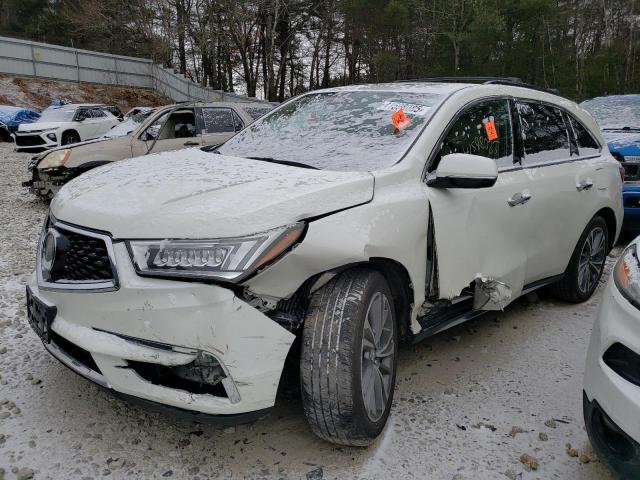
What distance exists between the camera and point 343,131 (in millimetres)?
3084

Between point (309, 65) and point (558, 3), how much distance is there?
43.3 ft

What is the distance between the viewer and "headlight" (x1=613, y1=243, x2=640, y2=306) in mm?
1950

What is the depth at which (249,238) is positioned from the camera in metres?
2.07

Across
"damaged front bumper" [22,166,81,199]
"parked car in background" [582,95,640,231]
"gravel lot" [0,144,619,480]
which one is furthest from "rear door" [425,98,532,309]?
"damaged front bumper" [22,166,81,199]

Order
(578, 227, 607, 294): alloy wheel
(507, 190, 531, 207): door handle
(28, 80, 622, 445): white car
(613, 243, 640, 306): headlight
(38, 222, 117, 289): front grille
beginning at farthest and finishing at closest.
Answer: (578, 227, 607, 294): alloy wheel
(507, 190, 531, 207): door handle
(38, 222, 117, 289): front grille
(28, 80, 622, 445): white car
(613, 243, 640, 306): headlight

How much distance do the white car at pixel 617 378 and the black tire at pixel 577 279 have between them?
2091mm

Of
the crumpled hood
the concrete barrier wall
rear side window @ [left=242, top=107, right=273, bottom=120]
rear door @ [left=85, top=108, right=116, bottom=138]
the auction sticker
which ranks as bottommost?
the crumpled hood

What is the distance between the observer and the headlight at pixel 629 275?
6.40 ft

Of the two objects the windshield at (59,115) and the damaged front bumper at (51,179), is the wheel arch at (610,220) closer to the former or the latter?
the damaged front bumper at (51,179)

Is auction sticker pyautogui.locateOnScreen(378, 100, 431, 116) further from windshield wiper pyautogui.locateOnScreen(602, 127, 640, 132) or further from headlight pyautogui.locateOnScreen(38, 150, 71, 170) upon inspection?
headlight pyautogui.locateOnScreen(38, 150, 71, 170)

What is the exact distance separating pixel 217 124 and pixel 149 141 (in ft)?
3.36

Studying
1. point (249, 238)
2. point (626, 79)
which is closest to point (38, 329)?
point (249, 238)

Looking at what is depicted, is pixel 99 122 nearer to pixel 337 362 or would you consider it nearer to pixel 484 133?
pixel 484 133

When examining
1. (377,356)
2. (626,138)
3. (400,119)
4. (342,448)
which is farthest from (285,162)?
(626,138)
